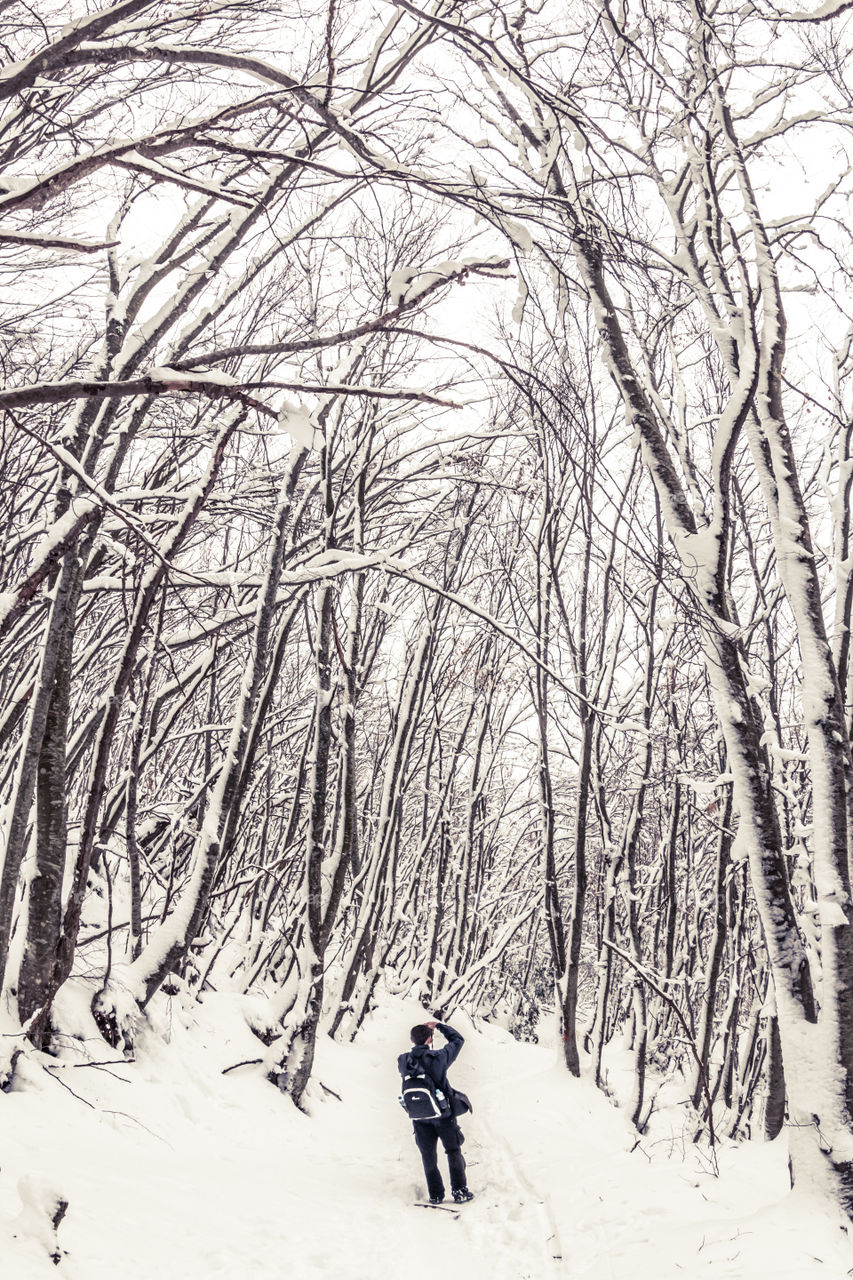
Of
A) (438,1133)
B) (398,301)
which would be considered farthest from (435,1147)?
(398,301)

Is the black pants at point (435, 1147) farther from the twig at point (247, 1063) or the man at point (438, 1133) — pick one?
the twig at point (247, 1063)

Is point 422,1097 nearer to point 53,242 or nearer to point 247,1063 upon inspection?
point 247,1063

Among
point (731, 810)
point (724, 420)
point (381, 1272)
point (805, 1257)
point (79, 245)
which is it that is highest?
point (724, 420)

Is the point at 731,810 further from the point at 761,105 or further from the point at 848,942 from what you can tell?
the point at 761,105

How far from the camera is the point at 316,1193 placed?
5.46m

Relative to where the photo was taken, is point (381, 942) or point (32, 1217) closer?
point (32, 1217)

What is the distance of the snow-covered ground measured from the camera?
355cm

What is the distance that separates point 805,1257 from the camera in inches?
143

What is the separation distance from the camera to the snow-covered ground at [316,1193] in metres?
3.55

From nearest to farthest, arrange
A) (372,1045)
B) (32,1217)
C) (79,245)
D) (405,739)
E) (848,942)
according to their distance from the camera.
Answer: (79,245) < (32,1217) < (848,942) < (405,739) < (372,1045)

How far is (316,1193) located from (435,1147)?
103cm

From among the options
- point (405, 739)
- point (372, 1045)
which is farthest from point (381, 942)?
point (405, 739)

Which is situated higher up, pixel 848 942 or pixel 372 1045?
pixel 848 942

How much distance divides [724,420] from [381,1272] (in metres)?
5.11
